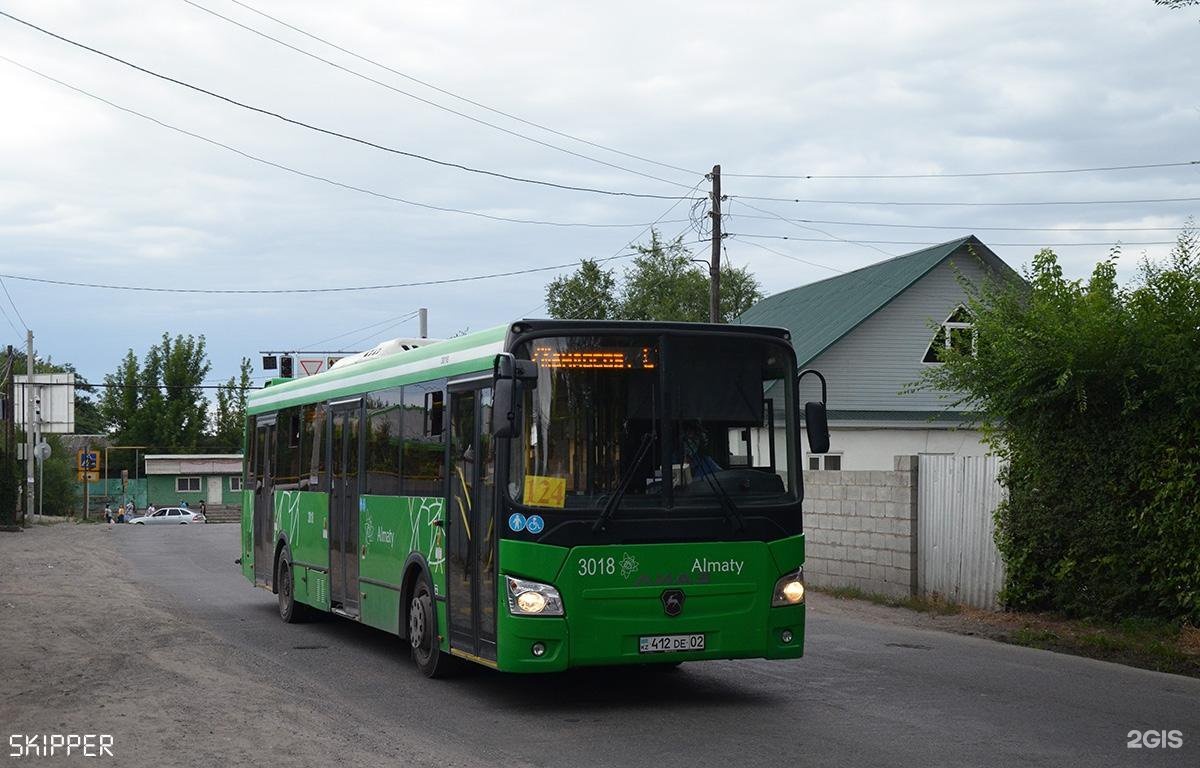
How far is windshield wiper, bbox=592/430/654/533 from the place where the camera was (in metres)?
10.4

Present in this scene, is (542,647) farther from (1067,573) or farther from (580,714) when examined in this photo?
(1067,573)

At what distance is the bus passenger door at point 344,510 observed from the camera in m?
15.0

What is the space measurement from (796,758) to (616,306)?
69992 mm

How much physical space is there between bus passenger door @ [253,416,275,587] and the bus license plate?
31.5ft

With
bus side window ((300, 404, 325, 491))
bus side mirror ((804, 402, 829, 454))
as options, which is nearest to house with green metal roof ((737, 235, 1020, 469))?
bus side window ((300, 404, 325, 491))

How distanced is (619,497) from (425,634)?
297cm

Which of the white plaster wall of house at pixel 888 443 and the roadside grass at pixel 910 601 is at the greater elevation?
the white plaster wall of house at pixel 888 443

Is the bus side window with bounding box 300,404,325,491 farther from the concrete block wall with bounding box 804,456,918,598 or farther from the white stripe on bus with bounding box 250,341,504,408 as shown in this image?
the concrete block wall with bounding box 804,456,918,598

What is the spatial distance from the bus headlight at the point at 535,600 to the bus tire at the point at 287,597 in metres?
8.06

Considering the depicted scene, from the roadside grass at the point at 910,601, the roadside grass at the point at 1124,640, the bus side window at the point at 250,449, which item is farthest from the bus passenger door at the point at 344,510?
the roadside grass at the point at 910,601

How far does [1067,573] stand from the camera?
16.2 meters

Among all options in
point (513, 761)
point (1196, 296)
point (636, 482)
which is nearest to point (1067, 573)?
point (1196, 296)

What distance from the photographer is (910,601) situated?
63.2 ft

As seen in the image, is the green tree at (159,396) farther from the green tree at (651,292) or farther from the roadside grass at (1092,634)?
the roadside grass at (1092,634)
